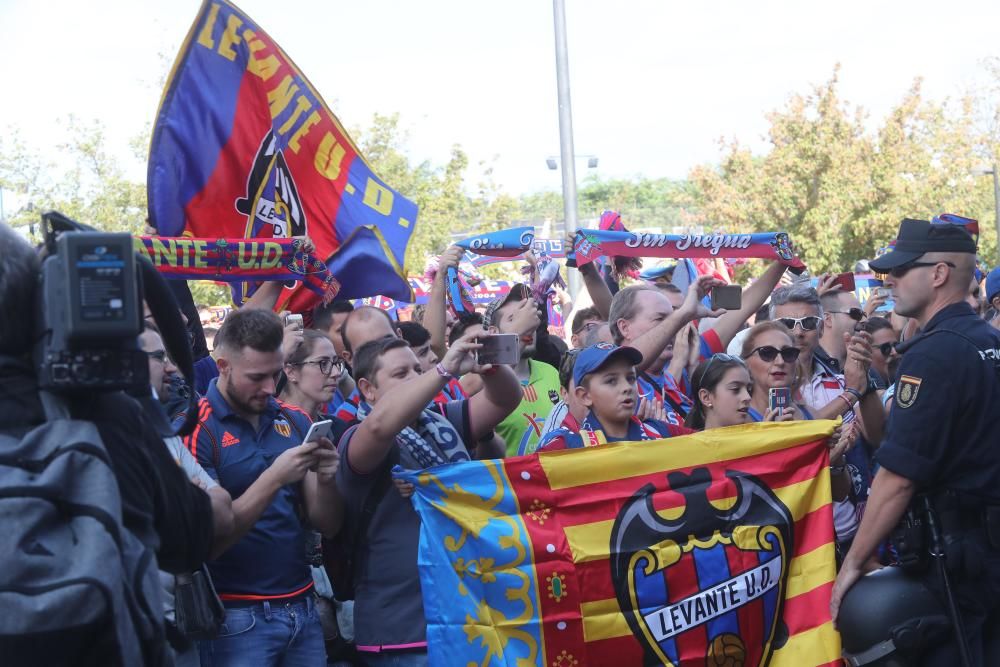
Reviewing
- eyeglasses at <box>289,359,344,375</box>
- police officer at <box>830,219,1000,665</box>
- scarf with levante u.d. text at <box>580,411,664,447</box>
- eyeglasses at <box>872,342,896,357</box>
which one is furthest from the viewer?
eyeglasses at <box>872,342,896,357</box>

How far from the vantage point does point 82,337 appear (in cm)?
230

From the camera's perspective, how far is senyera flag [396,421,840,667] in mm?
4508

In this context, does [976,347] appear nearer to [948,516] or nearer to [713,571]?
[948,516]

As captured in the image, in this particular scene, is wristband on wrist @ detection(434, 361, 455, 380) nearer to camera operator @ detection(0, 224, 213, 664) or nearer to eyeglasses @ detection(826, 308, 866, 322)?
camera operator @ detection(0, 224, 213, 664)

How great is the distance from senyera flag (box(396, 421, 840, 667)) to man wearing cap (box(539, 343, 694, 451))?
0.33 metres

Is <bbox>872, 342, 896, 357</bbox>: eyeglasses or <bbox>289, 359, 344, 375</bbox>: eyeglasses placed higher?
<bbox>289, 359, 344, 375</bbox>: eyeglasses

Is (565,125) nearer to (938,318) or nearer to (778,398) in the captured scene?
(778,398)

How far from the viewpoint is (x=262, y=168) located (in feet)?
23.9

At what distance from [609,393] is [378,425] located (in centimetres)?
122

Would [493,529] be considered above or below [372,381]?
below

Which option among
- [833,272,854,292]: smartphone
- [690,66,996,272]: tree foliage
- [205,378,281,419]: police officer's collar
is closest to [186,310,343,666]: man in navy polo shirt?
[205,378,281,419]: police officer's collar

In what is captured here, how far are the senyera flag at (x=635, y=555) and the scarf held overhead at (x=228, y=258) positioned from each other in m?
2.42

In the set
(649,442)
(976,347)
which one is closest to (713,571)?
(649,442)

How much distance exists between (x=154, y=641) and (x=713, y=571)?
112 inches
